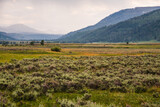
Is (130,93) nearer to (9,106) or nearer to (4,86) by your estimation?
(9,106)

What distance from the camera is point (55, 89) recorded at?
1247 centimetres

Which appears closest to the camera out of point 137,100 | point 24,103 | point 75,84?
point 24,103

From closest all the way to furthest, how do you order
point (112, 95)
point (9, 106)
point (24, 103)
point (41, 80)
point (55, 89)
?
point (9, 106)
point (24, 103)
point (112, 95)
point (55, 89)
point (41, 80)

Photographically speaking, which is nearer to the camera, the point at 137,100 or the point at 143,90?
the point at 137,100

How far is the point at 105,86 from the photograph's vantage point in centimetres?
1351

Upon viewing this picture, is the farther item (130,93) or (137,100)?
(130,93)

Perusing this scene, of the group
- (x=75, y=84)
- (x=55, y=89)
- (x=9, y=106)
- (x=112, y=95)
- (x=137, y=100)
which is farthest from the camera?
(x=75, y=84)

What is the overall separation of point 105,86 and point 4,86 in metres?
9.63

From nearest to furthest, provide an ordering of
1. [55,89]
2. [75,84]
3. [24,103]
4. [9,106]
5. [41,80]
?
[9,106], [24,103], [55,89], [75,84], [41,80]

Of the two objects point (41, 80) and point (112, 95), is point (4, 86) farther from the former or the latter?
point (112, 95)

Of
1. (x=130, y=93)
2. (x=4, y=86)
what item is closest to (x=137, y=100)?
(x=130, y=93)

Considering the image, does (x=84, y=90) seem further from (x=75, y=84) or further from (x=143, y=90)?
(x=143, y=90)

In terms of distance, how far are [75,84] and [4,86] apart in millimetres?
6670

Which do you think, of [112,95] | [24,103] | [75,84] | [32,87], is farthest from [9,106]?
[112,95]
